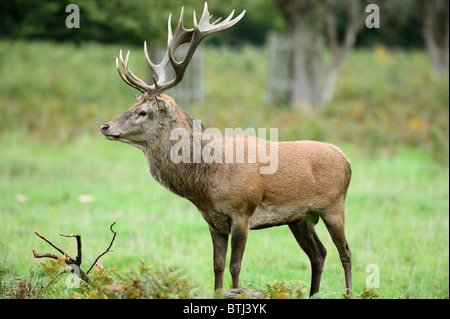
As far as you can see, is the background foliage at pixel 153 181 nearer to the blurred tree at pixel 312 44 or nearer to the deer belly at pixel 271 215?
the deer belly at pixel 271 215

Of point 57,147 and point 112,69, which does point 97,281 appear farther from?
point 112,69

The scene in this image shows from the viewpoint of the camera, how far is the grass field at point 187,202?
6.58m

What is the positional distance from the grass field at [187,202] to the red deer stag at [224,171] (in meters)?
0.58

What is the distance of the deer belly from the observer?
471 cm

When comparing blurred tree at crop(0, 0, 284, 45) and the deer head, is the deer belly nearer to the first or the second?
the deer head

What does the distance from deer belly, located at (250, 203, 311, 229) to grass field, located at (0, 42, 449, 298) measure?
0.68m

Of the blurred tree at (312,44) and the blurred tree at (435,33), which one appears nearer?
the blurred tree at (312,44)

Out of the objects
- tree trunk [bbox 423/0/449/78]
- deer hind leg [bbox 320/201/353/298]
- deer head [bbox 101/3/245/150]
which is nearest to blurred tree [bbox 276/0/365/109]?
tree trunk [bbox 423/0/449/78]

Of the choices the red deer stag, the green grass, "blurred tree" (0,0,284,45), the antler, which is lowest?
the green grass

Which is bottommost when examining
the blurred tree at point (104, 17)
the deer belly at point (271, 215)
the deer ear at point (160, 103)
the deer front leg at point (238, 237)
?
the deer front leg at point (238, 237)

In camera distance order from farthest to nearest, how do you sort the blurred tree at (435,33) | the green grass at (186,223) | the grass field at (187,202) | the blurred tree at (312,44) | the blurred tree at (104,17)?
the blurred tree at (435,33) → the blurred tree at (312,44) → the blurred tree at (104,17) → the grass field at (187,202) → the green grass at (186,223)

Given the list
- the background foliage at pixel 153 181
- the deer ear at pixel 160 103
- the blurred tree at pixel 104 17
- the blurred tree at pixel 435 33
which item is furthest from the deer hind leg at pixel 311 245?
the blurred tree at pixel 435 33

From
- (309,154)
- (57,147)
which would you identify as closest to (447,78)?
(57,147)

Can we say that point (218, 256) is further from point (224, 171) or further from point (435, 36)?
point (435, 36)
